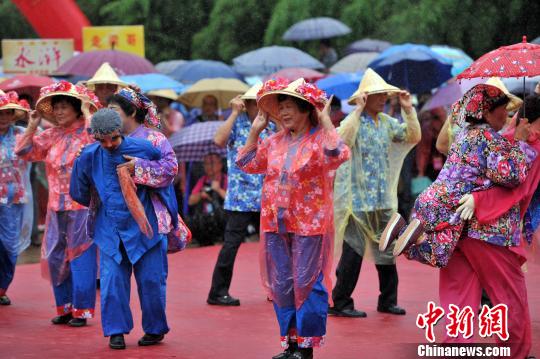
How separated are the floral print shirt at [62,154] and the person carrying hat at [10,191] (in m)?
0.86

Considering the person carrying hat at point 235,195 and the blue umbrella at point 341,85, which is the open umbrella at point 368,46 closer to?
the blue umbrella at point 341,85

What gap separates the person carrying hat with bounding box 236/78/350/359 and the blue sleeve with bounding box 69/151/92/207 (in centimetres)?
123

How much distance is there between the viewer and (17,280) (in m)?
11.1

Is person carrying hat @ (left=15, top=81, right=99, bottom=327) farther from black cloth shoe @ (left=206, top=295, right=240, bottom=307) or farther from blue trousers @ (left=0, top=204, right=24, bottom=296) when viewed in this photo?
black cloth shoe @ (left=206, top=295, right=240, bottom=307)

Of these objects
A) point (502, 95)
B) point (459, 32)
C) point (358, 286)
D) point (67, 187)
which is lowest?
point (358, 286)

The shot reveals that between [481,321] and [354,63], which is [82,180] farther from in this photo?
[354,63]

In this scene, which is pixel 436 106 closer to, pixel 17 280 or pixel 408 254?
pixel 17 280

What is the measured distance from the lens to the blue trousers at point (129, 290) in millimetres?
7449

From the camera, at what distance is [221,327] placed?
8438 mm

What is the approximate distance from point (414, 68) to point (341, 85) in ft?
3.39

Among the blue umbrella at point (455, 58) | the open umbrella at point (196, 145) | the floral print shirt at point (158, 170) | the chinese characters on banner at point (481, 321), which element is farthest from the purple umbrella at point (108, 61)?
the chinese characters on banner at point (481, 321)

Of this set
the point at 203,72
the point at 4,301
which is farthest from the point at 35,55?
the point at 4,301

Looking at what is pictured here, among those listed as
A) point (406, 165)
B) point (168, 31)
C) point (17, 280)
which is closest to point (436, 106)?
point (406, 165)

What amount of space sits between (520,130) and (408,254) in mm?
1022
